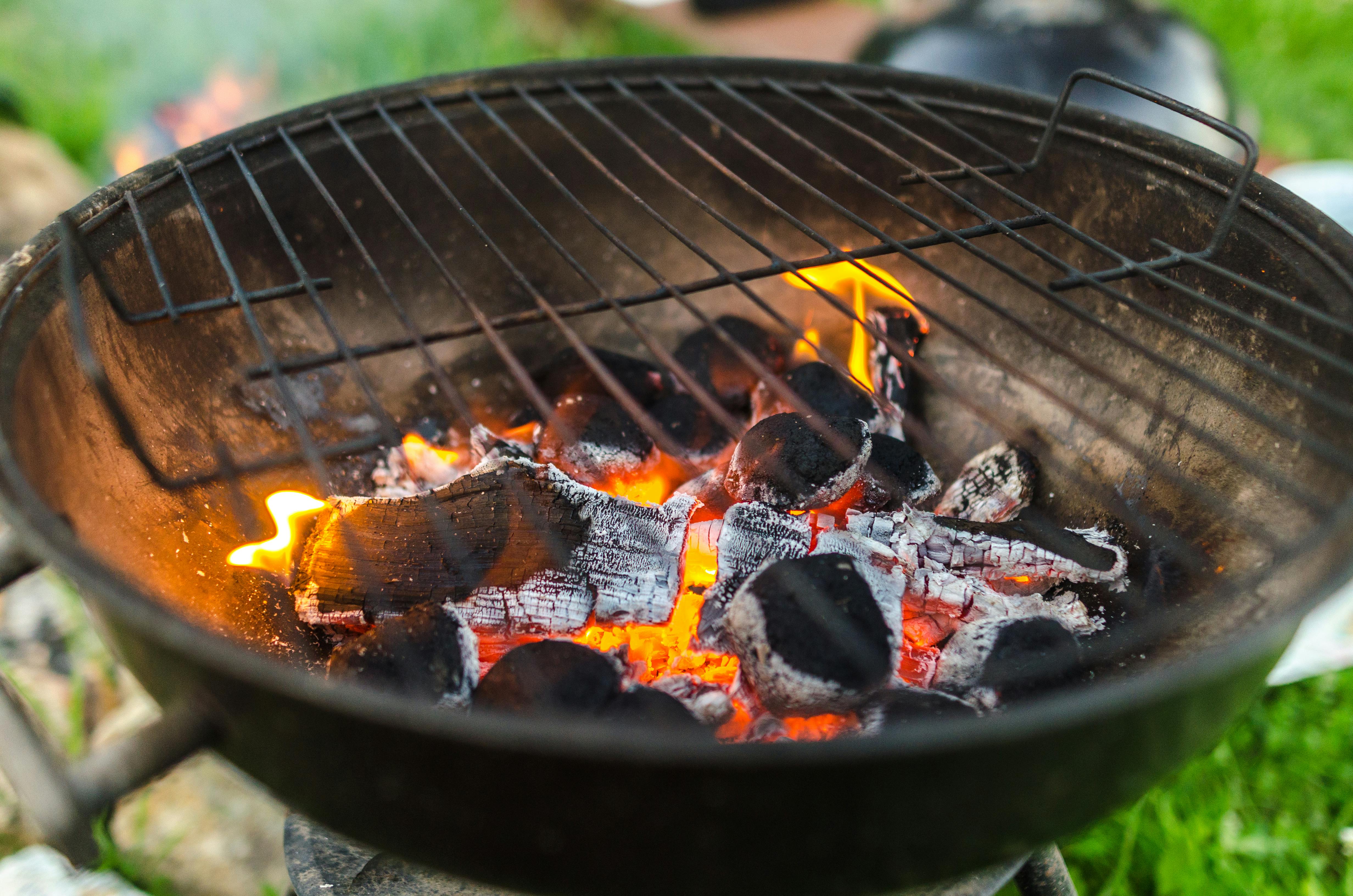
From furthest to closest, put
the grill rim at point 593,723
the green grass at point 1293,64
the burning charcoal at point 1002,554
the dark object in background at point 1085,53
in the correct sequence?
the green grass at point 1293,64, the dark object in background at point 1085,53, the burning charcoal at point 1002,554, the grill rim at point 593,723

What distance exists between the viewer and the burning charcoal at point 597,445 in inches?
53.7

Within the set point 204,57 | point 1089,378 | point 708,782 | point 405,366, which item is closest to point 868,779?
point 708,782

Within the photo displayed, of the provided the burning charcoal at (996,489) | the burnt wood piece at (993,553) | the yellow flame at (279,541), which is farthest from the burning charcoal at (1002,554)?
the yellow flame at (279,541)

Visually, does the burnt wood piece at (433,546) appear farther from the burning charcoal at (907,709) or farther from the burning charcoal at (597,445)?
the burning charcoal at (907,709)

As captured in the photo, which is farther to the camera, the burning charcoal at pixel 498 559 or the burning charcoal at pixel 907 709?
the burning charcoal at pixel 498 559

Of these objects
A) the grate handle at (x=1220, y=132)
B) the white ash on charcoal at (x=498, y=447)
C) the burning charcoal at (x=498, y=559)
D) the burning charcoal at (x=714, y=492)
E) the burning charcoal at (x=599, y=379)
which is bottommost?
the burning charcoal at (x=498, y=559)

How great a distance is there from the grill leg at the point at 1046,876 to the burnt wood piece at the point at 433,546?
0.74 m

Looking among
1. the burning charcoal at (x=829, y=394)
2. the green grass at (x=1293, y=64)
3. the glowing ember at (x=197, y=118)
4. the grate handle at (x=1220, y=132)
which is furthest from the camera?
the green grass at (x=1293, y=64)

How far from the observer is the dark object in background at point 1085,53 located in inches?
89.6

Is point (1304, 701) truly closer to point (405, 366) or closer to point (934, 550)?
point (934, 550)

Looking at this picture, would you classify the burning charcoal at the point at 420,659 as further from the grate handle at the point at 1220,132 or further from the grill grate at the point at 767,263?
the grate handle at the point at 1220,132

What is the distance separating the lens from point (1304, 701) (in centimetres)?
174

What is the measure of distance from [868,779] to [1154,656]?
0.57m

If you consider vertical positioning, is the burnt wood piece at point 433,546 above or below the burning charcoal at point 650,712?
above
